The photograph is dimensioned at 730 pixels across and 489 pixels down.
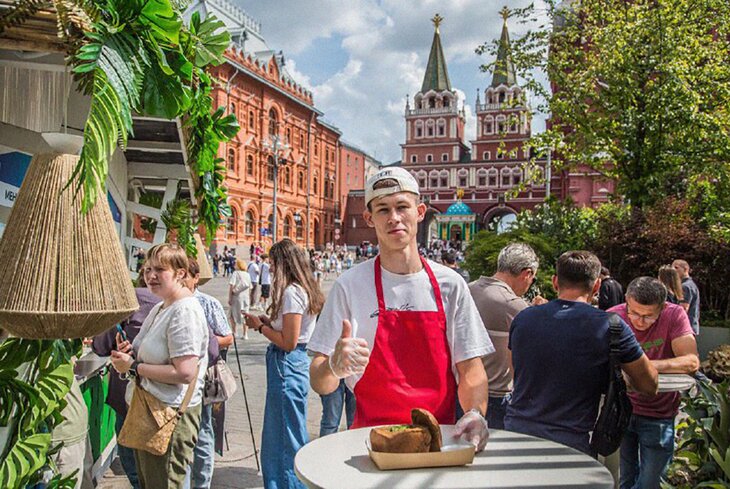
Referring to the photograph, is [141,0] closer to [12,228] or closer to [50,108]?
[12,228]

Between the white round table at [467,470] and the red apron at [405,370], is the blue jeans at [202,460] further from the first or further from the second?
the white round table at [467,470]

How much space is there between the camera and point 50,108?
10.9 feet

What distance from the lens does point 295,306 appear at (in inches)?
171

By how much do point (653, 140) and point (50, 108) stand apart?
1314cm

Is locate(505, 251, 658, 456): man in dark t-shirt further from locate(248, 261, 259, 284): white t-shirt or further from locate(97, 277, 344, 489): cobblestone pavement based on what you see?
locate(248, 261, 259, 284): white t-shirt

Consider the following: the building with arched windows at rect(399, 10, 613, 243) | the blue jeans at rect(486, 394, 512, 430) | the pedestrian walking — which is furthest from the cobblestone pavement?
the building with arched windows at rect(399, 10, 613, 243)

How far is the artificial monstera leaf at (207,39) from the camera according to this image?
2289mm

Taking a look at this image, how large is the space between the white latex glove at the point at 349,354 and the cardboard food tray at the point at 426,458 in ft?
0.82

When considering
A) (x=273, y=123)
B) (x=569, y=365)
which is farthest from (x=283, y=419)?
(x=273, y=123)

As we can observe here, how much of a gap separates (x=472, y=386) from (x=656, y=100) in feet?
42.0

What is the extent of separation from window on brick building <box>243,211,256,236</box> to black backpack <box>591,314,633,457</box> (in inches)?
1683

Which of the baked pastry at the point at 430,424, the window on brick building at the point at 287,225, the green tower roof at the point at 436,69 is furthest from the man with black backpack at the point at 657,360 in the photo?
the green tower roof at the point at 436,69

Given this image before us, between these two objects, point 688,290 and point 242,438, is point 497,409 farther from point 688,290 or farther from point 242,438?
point 688,290

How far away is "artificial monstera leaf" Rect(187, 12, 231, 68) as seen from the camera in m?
2.29
